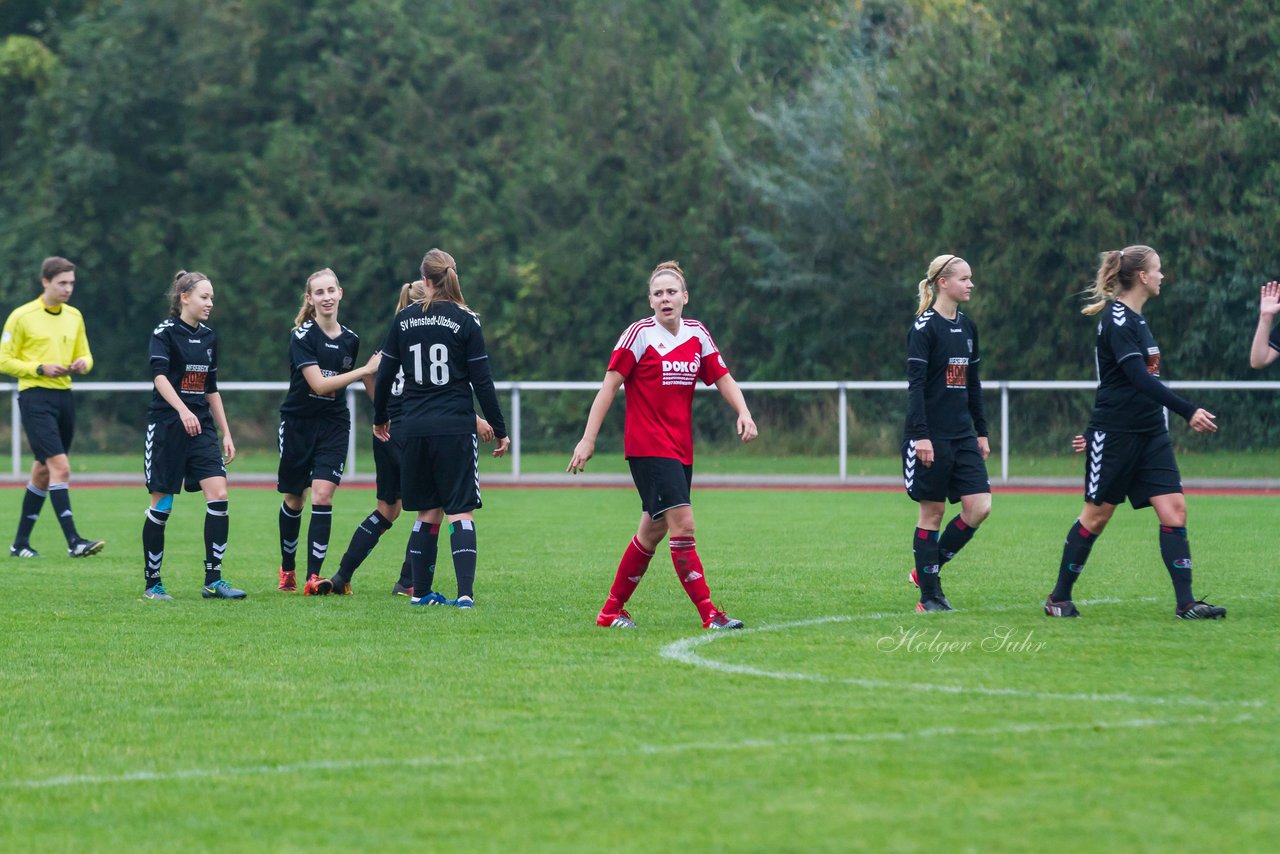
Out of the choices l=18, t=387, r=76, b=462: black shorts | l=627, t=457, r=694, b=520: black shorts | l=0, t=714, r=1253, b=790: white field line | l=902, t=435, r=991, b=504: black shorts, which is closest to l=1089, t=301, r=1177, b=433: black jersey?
l=902, t=435, r=991, b=504: black shorts

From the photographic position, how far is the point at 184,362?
10.6m

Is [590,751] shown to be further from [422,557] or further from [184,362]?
[184,362]

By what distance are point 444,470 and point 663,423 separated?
1681mm

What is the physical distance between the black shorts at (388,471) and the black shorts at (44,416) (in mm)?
3962

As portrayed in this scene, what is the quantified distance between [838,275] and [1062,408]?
9818mm

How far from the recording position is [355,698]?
6.95 metres

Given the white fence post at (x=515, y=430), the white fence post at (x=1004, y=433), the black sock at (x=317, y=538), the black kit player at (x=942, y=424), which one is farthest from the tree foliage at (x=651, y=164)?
the black sock at (x=317, y=538)

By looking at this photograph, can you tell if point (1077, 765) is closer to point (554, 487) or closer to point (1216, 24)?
point (554, 487)

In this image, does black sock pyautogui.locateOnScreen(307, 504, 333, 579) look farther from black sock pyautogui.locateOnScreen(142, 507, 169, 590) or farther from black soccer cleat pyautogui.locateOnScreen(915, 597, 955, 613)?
black soccer cleat pyautogui.locateOnScreen(915, 597, 955, 613)

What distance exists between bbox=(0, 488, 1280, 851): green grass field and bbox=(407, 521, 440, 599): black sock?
248mm

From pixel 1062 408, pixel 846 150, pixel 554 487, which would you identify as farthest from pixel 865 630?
pixel 846 150

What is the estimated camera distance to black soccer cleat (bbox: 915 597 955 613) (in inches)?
379

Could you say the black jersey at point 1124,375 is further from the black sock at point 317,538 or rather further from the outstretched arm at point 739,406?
the black sock at point 317,538

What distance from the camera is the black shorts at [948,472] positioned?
9586 mm
